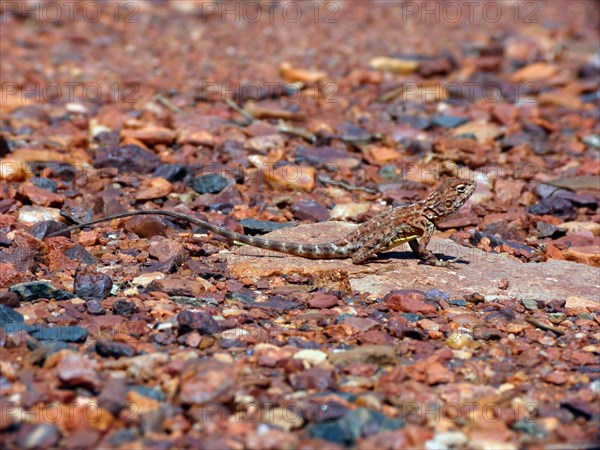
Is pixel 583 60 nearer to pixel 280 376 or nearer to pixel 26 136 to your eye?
pixel 26 136

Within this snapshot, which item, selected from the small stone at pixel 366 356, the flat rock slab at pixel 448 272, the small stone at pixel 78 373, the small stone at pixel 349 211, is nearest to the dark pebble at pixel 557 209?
the flat rock slab at pixel 448 272

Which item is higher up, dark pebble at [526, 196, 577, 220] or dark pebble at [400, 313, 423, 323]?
dark pebble at [400, 313, 423, 323]

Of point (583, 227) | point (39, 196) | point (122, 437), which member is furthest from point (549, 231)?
point (122, 437)

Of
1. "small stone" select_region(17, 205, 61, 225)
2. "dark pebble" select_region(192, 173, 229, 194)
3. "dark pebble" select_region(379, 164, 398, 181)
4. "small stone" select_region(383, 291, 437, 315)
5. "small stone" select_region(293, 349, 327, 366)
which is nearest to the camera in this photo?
"small stone" select_region(293, 349, 327, 366)

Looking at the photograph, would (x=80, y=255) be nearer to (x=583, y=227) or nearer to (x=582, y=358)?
(x=582, y=358)

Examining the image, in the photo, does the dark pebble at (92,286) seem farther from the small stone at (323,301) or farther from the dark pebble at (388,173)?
the dark pebble at (388,173)

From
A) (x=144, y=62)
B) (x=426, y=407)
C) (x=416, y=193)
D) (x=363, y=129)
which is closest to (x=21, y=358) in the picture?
(x=426, y=407)

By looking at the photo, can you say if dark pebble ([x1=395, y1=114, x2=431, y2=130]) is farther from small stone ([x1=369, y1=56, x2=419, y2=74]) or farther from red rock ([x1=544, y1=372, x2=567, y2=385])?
red rock ([x1=544, y1=372, x2=567, y2=385])

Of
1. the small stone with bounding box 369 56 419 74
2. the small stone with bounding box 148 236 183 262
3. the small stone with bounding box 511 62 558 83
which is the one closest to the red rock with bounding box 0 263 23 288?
the small stone with bounding box 148 236 183 262
